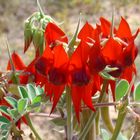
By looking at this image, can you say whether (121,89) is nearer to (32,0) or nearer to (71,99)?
(71,99)

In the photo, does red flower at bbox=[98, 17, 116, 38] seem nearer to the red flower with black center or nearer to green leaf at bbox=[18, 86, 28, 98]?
the red flower with black center

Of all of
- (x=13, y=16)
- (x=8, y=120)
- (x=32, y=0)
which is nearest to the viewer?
(x=8, y=120)

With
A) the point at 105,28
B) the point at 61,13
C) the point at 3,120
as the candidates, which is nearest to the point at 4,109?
the point at 3,120

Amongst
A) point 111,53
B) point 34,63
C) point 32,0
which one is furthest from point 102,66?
point 32,0

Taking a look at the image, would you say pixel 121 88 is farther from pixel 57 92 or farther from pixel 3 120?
pixel 3 120

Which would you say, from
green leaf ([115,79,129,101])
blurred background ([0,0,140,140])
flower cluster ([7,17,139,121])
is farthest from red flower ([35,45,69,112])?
Result: blurred background ([0,0,140,140])
